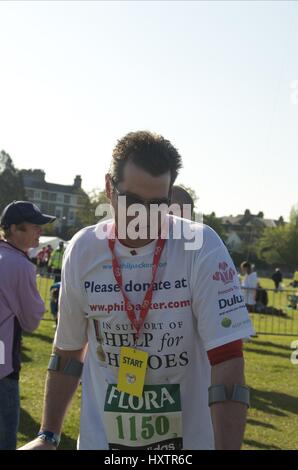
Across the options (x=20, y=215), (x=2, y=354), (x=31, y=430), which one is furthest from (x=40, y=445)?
(x=31, y=430)

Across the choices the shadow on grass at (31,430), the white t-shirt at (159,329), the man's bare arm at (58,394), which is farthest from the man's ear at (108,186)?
the shadow on grass at (31,430)

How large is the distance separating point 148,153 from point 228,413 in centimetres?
102

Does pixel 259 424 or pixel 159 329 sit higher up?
pixel 159 329

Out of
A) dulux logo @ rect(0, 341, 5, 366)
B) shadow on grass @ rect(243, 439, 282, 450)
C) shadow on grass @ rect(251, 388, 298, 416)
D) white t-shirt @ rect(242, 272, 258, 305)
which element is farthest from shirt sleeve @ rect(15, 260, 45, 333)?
white t-shirt @ rect(242, 272, 258, 305)

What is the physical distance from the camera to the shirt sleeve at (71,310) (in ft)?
8.46

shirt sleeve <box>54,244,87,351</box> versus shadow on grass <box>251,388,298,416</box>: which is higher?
shirt sleeve <box>54,244,87,351</box>

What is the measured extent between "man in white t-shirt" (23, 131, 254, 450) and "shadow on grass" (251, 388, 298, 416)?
5.84 m

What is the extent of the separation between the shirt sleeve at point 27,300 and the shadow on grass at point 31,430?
7.47 ft

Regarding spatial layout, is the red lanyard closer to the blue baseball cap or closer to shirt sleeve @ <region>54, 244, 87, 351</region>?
shirt sleeve @ <region>54, 244, 87, 351</region>

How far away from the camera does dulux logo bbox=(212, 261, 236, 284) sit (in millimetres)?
2271

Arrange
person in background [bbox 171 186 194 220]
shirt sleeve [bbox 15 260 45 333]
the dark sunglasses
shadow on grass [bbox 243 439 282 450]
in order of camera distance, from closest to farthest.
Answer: the dark sunglasses < person in background [bbox 171 186 194 220] < shirt sleeve [bbox 15 260 45 333] < shadow on grass [bbox 243 439 282 450]

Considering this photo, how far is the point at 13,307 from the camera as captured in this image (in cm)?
400

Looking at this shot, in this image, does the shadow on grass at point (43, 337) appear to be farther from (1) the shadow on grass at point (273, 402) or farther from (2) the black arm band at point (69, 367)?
(2) the black arm band at point (69, 367)

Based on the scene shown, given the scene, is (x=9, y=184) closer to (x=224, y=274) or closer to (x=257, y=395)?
(x=257, y=395)
